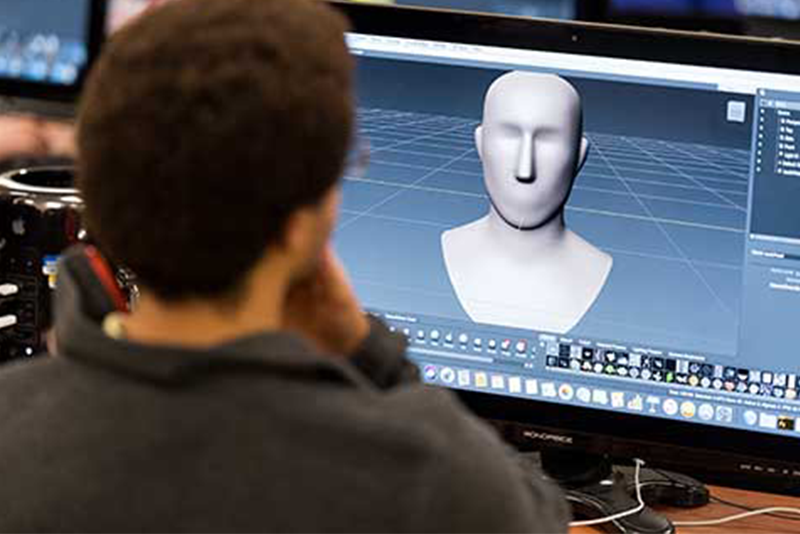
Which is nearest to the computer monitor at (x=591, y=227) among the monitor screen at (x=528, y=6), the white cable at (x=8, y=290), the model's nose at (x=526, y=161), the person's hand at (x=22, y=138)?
the model's nose at (x=526, y=161)

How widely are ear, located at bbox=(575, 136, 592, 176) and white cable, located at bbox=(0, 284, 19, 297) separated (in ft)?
2.06

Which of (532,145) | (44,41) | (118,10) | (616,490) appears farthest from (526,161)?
(44,41)

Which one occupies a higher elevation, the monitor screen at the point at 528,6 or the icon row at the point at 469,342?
the monitor screen at the point at 528,6

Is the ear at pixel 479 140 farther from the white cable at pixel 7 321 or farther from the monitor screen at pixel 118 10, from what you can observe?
the monitor screen at pixel 118 10

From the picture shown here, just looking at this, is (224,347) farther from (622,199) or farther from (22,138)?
(22,138)

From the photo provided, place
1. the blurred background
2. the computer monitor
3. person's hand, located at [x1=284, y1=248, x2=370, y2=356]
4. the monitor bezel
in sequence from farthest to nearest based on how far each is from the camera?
1. the blurred background
2. the monitor bezel
3. the computer monitor
4. person's hand, located at [x1=284, y1=248, x2=370, y2=356]

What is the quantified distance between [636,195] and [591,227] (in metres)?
0.05

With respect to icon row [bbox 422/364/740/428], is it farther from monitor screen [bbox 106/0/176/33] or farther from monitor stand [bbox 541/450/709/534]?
monitor screen [bbox 106/0/176/33]

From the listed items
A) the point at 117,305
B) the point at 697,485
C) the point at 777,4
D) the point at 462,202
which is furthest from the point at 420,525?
the point at 777,4

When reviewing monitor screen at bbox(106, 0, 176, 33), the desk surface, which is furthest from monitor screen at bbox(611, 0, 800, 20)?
the desk surface

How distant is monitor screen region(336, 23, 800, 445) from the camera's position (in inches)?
52.4

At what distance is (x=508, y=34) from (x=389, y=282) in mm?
288

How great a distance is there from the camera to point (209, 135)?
30.1 inches

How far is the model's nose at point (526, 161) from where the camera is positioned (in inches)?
53.6
